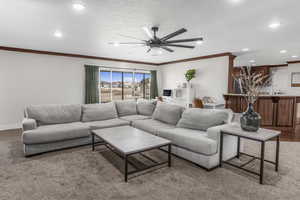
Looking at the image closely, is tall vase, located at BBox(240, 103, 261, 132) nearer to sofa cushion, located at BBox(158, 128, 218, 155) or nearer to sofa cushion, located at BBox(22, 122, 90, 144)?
sofa cushion, located at BBox(158, 128, 218, 155)

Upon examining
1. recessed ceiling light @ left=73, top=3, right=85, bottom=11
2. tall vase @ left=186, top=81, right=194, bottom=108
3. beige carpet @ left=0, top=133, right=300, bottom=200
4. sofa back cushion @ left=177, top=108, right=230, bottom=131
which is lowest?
beige carpet @ left=0, top=133, right=300, bottom=200

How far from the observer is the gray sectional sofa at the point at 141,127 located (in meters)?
2.55

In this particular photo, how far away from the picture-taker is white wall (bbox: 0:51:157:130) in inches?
195

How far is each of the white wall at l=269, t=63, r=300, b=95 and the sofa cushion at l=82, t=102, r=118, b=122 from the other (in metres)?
8.73

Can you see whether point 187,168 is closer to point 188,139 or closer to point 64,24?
point 188,139

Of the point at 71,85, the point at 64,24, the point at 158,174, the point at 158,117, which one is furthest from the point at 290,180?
the point at 71,85

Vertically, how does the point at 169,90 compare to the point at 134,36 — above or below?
below

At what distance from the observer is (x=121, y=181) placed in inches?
85.8

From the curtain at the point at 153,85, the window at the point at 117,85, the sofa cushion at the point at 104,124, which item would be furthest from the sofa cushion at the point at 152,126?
the curtain at the point at 153,85

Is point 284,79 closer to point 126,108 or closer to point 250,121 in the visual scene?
point 250,121

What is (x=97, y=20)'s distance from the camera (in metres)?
2.98

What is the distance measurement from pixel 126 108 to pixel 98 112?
867mm

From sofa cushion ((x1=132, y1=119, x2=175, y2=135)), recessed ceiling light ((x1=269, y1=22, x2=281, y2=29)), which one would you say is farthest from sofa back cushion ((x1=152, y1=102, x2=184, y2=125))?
recessed ceiling light ((x1=269, y1=22, x2=281, y2=29))

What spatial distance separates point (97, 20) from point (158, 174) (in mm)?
2837
